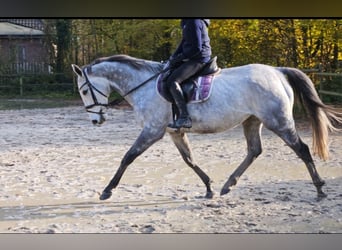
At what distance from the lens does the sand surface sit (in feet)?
12.7

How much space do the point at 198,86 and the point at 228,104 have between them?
228 millimetres

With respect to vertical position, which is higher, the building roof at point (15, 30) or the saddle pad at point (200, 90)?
the building roof at point (15, 30)

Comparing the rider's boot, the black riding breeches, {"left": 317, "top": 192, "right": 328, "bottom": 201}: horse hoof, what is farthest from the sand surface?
the black riding breeches

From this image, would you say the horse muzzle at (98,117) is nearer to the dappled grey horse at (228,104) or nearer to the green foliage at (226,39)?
the dappled grey horse at (228,104)

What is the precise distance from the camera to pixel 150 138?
3.89 m

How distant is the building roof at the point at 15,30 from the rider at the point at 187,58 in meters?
0.93

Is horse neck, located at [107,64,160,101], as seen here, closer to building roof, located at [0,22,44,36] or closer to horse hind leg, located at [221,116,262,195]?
building roof, located at [0,22,44,36]

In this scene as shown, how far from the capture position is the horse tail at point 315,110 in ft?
12.8

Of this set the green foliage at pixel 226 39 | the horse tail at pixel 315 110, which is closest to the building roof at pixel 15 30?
the green foliage at pixel 226 39

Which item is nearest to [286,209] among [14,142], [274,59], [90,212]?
[274,59]

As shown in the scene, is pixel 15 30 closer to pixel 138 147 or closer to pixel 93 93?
pixel 93 93

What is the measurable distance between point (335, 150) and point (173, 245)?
1.21 meters

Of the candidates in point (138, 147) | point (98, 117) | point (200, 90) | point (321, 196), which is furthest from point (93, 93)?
point (321, 196)

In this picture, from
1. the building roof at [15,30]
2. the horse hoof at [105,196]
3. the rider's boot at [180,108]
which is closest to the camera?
the rider's boot at [180,108]
